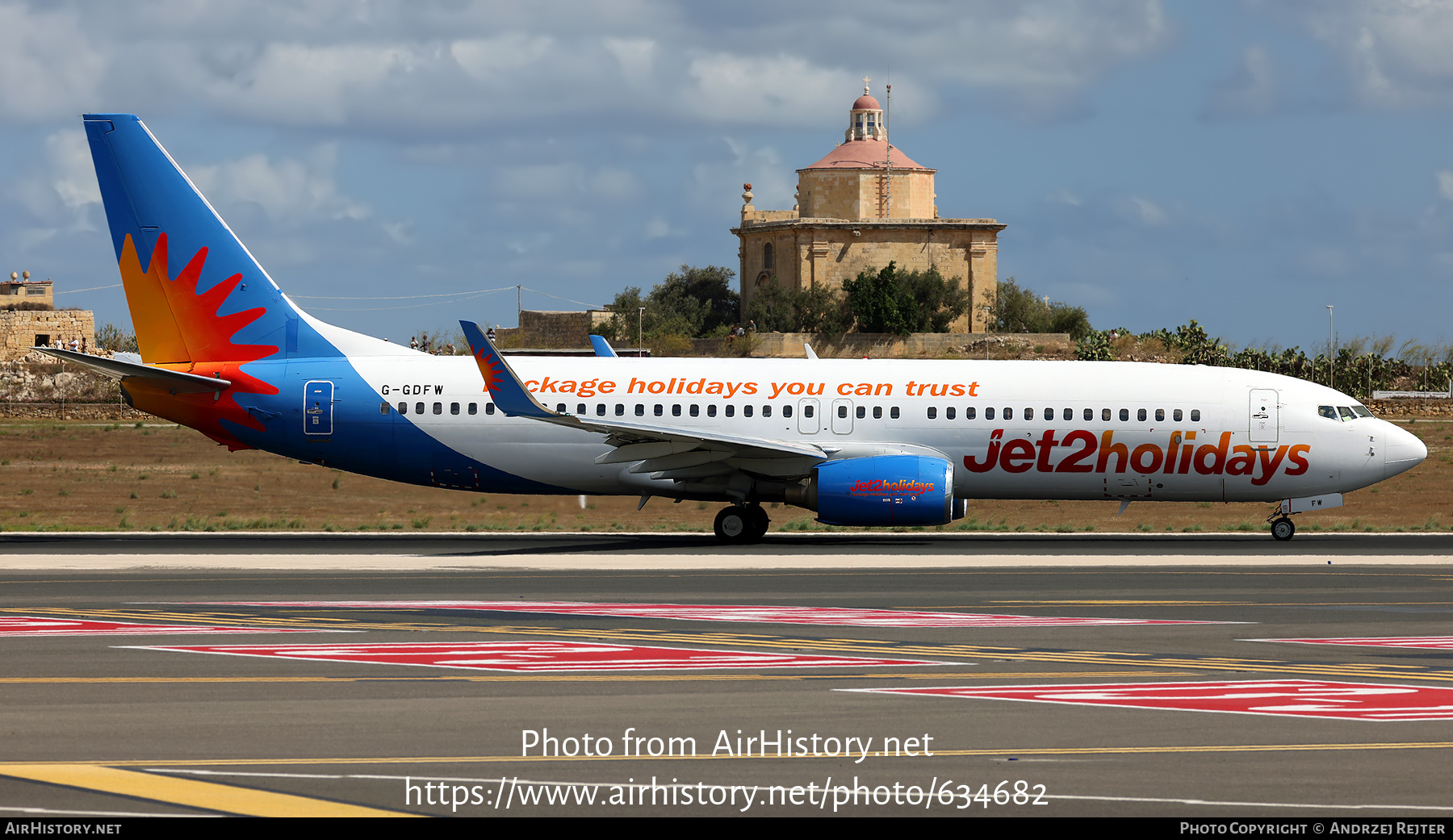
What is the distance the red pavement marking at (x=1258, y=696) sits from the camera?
12.8 meters

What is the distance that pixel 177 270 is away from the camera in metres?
32.4

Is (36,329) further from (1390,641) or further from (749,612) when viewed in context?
(1390,641)

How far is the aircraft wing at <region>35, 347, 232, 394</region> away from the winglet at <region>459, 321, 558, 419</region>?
616 cm

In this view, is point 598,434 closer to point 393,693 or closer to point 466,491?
point 466,491

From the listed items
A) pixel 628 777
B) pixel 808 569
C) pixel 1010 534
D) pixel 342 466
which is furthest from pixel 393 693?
pixel 1010 534

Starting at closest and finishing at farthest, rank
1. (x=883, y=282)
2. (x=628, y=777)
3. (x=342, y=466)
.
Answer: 1. (x=628, y=777)
2. (x=342, y=466)
3. (x=883, y=282)

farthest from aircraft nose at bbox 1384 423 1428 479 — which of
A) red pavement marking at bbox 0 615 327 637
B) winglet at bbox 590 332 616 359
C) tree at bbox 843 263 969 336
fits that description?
tree at bbox 843 263 969 336

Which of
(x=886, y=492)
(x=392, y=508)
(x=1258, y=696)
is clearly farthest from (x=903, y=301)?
(x=1258, y=696)

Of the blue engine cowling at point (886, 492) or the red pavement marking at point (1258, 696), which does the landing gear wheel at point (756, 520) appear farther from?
the red pavement marking at point (1258, 696)

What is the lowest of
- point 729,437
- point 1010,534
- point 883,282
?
point 1010,534

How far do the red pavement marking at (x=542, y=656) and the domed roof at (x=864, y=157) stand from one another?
113943mm

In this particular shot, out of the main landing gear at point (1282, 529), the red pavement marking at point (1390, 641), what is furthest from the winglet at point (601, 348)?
the red pavement marking at point (1390, 641)

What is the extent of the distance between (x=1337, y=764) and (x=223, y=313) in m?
→ 26.3

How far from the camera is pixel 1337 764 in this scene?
420 inches
